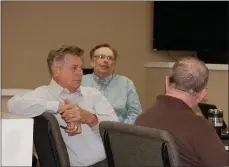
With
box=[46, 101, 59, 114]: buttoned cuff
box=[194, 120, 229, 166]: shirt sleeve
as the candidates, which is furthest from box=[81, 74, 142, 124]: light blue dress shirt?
box=[194, 120, 229, 166]: shirt sleeve

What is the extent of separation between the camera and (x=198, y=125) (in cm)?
227

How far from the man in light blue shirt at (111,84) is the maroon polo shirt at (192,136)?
184 centimetres

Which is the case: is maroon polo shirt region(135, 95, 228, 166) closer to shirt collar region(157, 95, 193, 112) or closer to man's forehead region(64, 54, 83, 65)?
shirt collar region(157, 95, 193, 112)

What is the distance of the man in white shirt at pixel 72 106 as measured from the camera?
115 inches

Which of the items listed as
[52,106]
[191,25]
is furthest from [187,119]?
[191,25]

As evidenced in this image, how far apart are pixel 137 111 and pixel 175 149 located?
214 centimetres

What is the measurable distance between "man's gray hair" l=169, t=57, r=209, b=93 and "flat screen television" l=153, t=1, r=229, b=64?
3754 millimetres

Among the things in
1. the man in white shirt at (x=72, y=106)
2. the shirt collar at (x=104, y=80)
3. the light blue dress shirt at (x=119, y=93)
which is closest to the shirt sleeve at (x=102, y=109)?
the man in white shirt at (x=72, y=106)

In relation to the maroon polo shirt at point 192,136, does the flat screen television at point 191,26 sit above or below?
above

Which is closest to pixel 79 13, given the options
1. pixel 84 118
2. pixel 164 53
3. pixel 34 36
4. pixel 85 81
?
pixel 34 36

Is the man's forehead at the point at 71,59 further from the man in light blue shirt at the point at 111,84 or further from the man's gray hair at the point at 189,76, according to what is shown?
the man in light blue shirt at the point at 111,84


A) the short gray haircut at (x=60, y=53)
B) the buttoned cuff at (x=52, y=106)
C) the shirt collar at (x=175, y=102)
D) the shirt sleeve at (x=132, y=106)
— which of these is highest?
the short gray haircut at (x=60, y=53)

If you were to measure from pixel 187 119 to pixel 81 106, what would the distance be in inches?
40.3

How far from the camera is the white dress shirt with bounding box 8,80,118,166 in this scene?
115 inches
